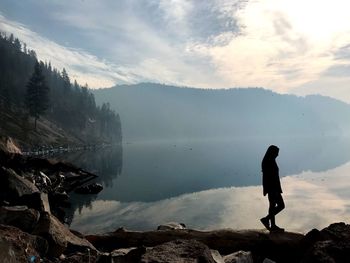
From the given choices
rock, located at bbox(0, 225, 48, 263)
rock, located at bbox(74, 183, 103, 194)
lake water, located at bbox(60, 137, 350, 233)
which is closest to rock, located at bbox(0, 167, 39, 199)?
rock, located at bbox(0, 225, 48, 263)

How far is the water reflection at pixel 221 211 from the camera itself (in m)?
31.3

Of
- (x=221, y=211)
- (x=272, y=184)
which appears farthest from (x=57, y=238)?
(x=221, y=211)

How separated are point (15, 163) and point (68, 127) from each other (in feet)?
579

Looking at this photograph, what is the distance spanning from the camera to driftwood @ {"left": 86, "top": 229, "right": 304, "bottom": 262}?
13.5 meters

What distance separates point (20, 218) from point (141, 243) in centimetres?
470

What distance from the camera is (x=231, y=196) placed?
49125 millimetres

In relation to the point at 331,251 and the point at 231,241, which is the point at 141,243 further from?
the point at 331,251

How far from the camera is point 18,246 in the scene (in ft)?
30.8

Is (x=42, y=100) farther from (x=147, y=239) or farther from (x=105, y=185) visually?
(x=147, y=239)

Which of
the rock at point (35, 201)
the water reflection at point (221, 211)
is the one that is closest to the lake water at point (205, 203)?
the water reflection at point (221, 211)

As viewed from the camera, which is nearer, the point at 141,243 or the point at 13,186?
the point at 141,243

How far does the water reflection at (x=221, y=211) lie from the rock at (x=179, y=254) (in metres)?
18.8

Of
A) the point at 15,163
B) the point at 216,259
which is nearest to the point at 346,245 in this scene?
the point at 216,259

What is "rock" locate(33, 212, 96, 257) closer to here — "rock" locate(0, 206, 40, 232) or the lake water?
"rock" locate(0, 206, 40, 232)
